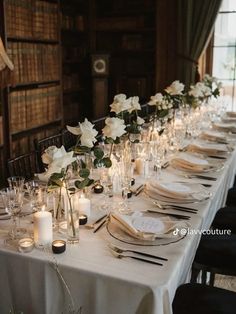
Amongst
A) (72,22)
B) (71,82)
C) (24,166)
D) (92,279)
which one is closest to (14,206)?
(92,279)

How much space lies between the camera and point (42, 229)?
4.44 ft

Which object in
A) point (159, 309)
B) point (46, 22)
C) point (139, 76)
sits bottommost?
point (159, 309)

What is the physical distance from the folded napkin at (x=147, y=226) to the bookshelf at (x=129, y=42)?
4.20 meters

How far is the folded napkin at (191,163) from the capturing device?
2271 mm

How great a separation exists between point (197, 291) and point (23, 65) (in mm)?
3125

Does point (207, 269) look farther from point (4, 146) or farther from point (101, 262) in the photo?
point (4, 146)

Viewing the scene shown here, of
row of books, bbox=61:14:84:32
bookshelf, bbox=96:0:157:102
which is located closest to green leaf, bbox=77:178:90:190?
row of books, bbox=61:14:84:32

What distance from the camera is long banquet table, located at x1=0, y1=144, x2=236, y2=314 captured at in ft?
3.84

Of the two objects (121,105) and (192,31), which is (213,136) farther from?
(192,31)

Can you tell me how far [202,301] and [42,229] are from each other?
625mm

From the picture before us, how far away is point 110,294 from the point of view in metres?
1.21

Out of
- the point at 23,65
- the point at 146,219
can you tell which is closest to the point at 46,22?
the point at 23,65

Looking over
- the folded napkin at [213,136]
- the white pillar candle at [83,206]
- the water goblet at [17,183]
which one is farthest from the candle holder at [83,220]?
the folded napkin at [213,136]

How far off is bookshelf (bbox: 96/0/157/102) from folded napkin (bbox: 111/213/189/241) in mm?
4197
